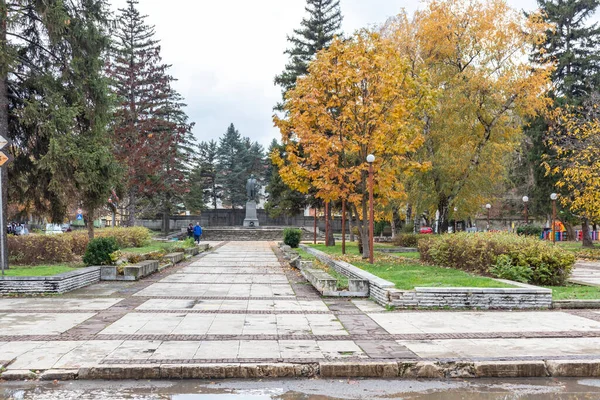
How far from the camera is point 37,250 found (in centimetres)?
1702

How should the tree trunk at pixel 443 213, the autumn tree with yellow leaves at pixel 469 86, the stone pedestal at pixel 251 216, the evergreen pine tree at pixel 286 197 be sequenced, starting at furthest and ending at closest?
the stone pedestal at pixel 251 216
the evergreen pine tree at pixel 286 197
the tree trunk at pixel 443 213
the autumn tree with yellow leaves at pixel 469 86

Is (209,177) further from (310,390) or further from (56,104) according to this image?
(310,390)

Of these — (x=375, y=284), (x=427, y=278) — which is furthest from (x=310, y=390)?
(x=427, y=278)

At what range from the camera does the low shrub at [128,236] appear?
25.1m

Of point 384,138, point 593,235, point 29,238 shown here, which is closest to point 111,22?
point 29,238

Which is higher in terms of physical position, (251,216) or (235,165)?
(235,165)

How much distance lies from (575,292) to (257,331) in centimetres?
784

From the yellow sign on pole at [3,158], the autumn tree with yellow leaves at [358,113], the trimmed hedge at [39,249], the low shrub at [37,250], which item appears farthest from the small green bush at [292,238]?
the yellow sign on pole at [3,158]

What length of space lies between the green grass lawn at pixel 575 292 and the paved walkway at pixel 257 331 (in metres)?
0.98

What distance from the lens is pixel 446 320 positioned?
360 inches

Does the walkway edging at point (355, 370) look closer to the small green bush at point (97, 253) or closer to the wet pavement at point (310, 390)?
the wet pavement at point (310, 390)

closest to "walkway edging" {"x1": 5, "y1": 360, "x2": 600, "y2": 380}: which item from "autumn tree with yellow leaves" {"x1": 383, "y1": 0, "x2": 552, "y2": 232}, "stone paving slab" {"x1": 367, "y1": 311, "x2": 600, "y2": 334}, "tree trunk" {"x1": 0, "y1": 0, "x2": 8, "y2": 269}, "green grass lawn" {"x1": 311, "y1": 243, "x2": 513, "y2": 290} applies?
"stone paving slab" {"x1": 367, "y1": 311, "x2": 600, "y2": 334}

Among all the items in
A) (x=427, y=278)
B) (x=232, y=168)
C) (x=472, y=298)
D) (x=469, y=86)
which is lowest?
(x=472, y=298)

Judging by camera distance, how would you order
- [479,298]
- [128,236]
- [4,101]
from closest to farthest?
[479,298] < [4,101] < [128,236]
